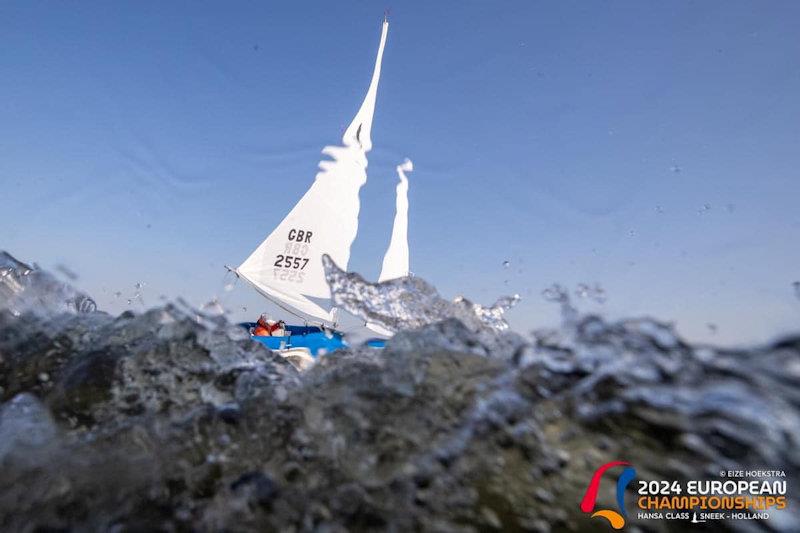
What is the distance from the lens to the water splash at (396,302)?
422 centimetres

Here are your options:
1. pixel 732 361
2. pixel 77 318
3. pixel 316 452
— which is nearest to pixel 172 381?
pixel 316 452

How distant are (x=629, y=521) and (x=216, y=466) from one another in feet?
4.59

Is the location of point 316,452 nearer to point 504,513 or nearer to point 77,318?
point 504,513

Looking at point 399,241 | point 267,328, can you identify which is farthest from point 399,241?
point 267,328

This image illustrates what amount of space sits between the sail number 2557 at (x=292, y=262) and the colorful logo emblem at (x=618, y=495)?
22497 millimetres

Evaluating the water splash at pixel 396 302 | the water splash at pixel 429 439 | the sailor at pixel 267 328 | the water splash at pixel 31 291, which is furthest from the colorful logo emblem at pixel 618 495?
the sailor at pixel 267 328

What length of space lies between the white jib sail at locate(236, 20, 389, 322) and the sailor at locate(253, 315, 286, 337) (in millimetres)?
6560

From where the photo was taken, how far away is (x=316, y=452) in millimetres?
1848

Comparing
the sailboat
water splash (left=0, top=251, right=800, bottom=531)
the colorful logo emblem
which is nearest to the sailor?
the sailboat

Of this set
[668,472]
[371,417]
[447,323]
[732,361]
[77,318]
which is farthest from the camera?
[77,318]

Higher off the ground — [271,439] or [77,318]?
[77,318]

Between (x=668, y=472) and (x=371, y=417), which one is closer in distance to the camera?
(x=668, y=472)

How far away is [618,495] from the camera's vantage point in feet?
5.17

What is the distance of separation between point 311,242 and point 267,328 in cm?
850
